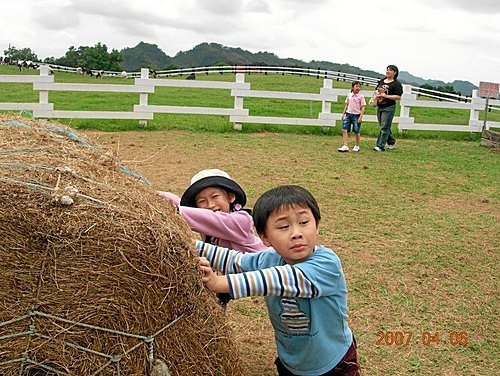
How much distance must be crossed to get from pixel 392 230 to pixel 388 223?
249mm

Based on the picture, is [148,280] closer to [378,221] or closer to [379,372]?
[379,372]

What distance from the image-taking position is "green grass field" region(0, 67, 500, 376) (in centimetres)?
367

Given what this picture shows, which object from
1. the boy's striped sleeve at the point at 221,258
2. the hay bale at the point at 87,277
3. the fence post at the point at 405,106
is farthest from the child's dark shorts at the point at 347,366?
the fence post at the point at 405,106

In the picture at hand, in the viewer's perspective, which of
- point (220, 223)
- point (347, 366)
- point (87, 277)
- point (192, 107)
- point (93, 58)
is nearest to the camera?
point (87, 277)

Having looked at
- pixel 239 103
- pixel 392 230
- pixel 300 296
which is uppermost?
pixel 239 103

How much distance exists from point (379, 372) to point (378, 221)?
3074mm

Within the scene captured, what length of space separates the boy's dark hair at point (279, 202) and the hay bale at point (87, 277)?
1.23 feet

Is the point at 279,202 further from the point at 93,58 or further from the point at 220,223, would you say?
the point at 93,58

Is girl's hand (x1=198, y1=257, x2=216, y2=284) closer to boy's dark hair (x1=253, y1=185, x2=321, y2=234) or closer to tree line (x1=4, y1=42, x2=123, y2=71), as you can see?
boy's dark hair (x1=253, y1=185, x2=321, y2=234)

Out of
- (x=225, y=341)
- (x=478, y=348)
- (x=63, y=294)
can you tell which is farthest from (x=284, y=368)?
(x=478, y=348)

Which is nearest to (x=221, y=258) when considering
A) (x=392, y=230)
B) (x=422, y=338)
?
(x=422, y=338)

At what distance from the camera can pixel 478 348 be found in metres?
3.66

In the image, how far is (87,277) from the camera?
6.88 feet

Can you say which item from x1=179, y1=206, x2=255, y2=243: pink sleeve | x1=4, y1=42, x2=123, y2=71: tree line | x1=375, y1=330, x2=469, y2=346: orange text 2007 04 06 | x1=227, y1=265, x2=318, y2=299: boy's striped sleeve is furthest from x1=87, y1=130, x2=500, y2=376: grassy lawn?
x1=4, y1=42, x2=123, y2=71: tree line
